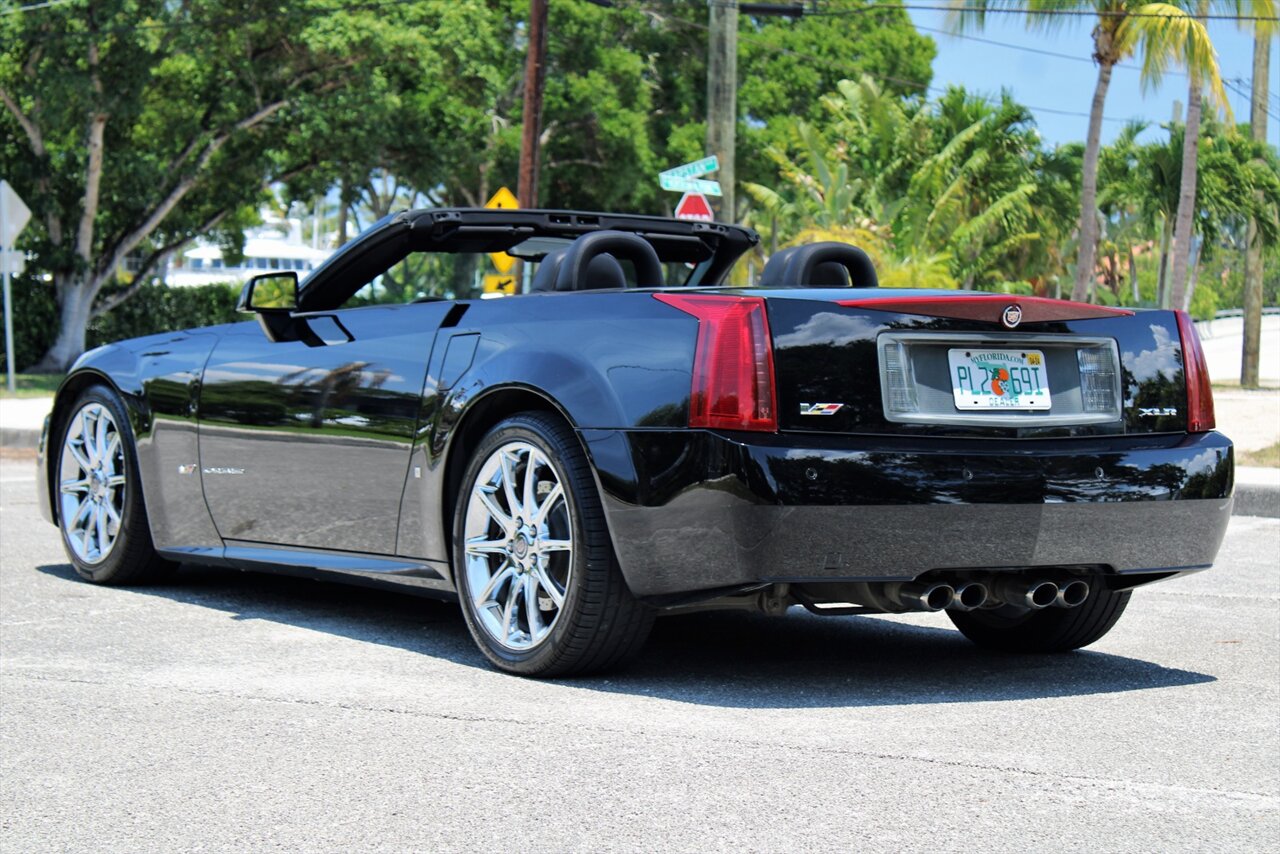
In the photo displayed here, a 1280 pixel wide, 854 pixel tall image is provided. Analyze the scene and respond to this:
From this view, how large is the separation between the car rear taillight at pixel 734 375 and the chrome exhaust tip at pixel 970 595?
73cm

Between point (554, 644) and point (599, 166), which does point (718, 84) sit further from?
point (599, 166)

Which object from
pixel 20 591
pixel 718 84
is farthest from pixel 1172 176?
pixel 20 591

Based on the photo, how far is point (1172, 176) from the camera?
39.9 meters

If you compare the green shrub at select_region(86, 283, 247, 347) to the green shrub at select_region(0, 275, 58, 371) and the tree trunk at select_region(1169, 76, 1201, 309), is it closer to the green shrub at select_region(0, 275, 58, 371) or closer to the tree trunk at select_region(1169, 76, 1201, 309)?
the green shrub at select_region(0, 275, 58, 371)

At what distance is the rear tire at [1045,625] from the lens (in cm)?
560

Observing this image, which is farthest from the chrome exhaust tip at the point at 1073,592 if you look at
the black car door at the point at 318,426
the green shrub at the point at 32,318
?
the green shrub at the point at 32,318

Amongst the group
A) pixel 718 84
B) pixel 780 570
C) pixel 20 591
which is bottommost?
pixel 20 591

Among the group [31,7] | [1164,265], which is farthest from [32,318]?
[1164,265]

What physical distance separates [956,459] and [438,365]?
5.35 feet

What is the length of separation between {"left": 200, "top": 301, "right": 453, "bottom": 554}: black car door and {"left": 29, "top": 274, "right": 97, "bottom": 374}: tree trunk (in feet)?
83.5

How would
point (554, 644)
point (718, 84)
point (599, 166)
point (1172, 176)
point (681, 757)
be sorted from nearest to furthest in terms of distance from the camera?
1. point (681, 757)
2. point (554, 644)
3. point (718, 84)
4. point (1172, 176)
5. point (599, 166)

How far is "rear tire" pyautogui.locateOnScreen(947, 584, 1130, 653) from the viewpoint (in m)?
5.60

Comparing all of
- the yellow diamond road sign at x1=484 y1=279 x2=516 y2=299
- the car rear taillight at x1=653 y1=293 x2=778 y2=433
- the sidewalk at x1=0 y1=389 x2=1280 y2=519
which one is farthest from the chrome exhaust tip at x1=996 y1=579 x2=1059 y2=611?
the yellow diamond road sign at x1=484 y1=279 x2=516 y2=299

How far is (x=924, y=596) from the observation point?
188 inches
